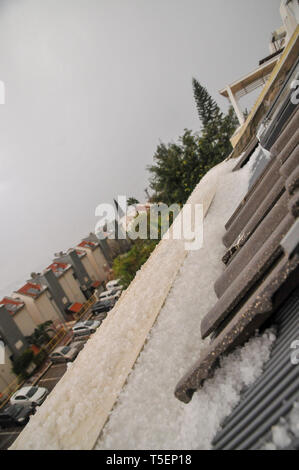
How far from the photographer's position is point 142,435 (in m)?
1.66

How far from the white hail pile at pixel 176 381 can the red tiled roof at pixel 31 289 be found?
20.9 m

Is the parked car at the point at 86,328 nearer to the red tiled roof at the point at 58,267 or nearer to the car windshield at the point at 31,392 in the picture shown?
the car windshield at the point at 31,392

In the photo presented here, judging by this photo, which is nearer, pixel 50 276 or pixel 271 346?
pixel 271 346

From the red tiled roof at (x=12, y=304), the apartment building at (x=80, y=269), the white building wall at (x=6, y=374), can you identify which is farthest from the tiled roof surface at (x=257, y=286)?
the apartment building at (x=80, y=269)

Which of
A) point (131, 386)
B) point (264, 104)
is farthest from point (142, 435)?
point (264, 104)

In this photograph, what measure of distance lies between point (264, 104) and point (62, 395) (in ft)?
24.4

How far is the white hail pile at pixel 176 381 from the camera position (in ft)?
4.86

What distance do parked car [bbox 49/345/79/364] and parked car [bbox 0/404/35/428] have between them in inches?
132

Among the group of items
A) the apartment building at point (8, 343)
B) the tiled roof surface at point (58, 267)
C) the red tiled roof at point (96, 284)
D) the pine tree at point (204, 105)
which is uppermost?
the pine tree at point (204, 105)

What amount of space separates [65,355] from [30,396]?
10.5ft

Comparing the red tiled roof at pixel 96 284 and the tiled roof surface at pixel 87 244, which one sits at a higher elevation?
the tiled roof surface at pixel 87 244

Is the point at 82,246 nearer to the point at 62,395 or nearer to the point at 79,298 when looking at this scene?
the point at 79,298

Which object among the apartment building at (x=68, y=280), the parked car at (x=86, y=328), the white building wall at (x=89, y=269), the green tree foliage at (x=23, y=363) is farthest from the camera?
the white building wall at (x=89, y=269)
